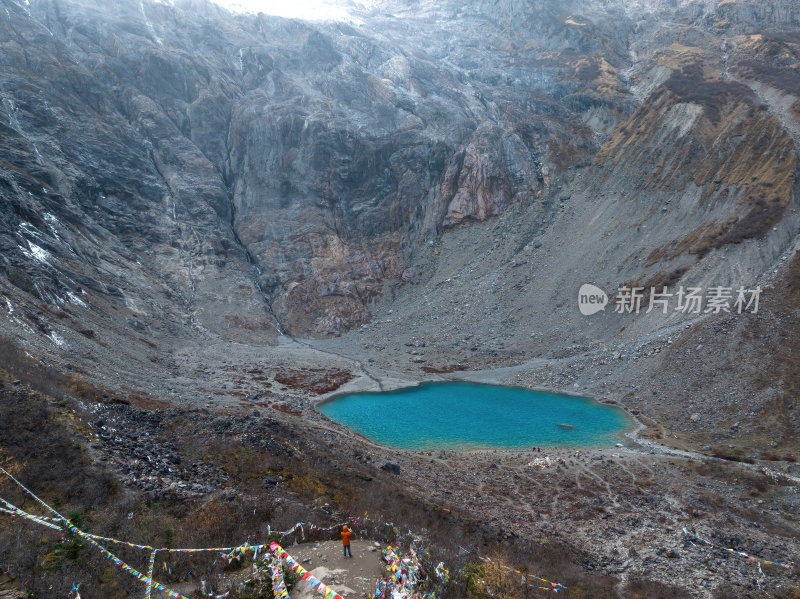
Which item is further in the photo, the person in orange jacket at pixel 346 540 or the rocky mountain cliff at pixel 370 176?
the rocky mountain cliff at pixel 370 176

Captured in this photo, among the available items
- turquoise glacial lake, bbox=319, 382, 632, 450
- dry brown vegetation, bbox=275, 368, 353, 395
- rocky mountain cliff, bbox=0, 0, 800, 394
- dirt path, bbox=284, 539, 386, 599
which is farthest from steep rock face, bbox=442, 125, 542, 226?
dirt path, bbox=284, 539, 386, 599

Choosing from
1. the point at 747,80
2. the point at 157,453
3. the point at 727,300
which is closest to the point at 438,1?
the point at 747,80

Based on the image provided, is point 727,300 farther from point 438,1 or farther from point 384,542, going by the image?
point 438,1

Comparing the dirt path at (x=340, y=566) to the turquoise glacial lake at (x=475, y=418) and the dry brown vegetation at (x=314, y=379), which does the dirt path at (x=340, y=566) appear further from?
the dry brown vegetation at (x=314, y=379)

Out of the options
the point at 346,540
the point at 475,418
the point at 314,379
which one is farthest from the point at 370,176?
the point at 346,540

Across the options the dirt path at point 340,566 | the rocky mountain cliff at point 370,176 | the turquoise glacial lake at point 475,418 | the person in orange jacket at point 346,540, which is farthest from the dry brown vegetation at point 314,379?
the person in orange jacket at point 346,540
